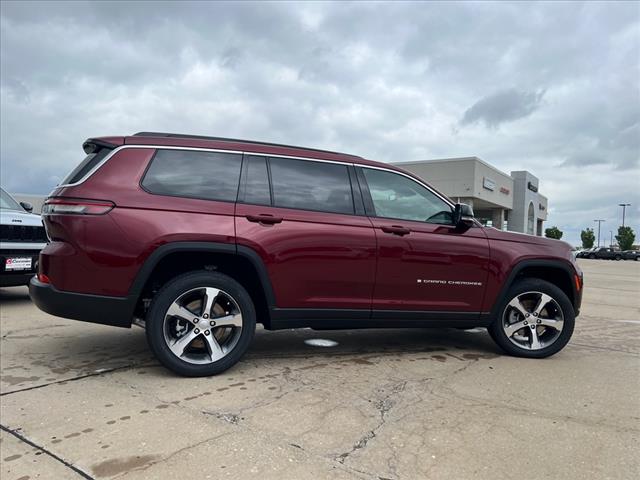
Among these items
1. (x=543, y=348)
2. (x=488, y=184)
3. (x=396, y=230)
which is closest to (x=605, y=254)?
(x=488, y=184)

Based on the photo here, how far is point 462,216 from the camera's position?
463 centimetres

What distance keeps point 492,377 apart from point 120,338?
12.2 feet

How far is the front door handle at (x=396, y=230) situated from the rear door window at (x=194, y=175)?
4.34 feet

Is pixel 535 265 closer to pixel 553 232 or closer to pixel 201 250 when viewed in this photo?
pixel 201 250

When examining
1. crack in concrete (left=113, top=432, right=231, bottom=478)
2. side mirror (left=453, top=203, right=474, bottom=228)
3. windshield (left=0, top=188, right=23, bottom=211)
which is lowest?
crack in concrete (left=113, top=432, right=231, bottom=478)

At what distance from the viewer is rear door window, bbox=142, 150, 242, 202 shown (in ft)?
12.8

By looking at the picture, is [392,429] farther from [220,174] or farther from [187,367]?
[220,174]

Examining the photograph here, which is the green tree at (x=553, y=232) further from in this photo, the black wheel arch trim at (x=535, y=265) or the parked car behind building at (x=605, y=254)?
the black wheel arch trim at (x=535, y=265)

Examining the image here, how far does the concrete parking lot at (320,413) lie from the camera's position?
2.58 meters

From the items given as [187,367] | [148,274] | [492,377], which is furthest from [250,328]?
[492,377]

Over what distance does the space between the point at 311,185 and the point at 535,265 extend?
2.37 meters

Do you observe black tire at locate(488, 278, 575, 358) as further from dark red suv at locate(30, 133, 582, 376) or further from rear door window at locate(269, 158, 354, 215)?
rear door window at locate(269, 158, 354, 215)

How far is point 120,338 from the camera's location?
5.30 m

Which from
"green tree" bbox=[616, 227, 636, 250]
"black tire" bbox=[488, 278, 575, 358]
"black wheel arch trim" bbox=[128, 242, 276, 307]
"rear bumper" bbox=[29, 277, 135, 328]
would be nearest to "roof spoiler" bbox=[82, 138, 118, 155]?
"black wheel arch trim" bbox=[128, 242, 276, 307]
